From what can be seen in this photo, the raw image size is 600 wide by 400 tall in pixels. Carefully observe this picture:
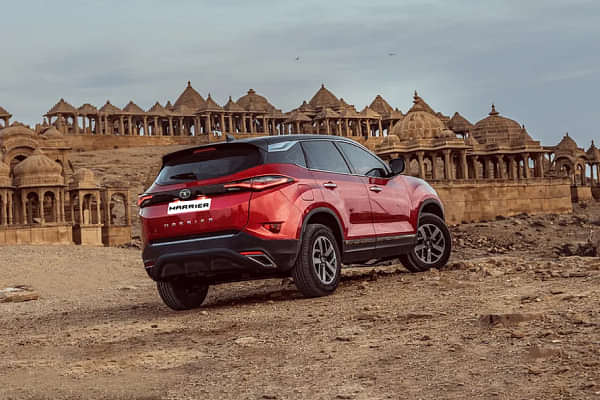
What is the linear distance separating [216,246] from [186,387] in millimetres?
2589

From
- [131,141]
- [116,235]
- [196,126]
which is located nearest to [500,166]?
[116,235]

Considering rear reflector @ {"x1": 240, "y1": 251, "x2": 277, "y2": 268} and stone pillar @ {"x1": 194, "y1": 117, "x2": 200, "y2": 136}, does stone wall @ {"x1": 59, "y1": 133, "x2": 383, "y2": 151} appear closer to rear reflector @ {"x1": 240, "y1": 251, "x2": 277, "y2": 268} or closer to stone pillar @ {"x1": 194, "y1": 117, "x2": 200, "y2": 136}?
stone pillar @ {"x1": 194, "y1": 117, "x2": 200, "y2": 136}

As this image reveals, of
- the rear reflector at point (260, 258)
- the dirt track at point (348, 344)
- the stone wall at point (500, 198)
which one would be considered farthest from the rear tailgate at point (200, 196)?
the stone wall at point (500, 198)

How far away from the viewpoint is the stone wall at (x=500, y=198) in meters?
44.2

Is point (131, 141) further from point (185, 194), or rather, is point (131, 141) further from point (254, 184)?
point (254, 184)

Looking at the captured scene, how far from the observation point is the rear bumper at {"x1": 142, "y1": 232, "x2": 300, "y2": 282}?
7.50 metres

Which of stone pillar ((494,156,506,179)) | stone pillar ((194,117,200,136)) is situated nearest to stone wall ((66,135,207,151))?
stone pillar ((194,117,200,136))

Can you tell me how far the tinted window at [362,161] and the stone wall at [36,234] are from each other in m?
25.4

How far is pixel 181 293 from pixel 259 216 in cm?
162

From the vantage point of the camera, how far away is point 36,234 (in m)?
32.5

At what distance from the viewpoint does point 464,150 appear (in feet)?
156

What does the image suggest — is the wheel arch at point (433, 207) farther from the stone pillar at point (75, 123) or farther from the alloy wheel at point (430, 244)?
the stone pillar at point (75, 123)

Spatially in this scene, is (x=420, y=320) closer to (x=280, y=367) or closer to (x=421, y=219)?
(x=280, y=367)

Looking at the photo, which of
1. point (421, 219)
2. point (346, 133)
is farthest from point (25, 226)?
point (346, 133)
